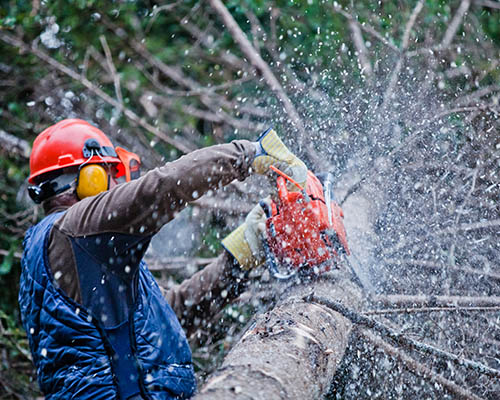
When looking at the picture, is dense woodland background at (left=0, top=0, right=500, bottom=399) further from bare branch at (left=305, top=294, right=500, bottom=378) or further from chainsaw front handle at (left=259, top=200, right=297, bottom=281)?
bare branch at (left=305, top=294, right=500, bottom=378)

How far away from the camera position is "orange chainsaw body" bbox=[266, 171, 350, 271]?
7.54ft

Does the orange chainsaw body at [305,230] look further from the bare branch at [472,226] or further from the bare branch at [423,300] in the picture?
the bare branch at [472,226]

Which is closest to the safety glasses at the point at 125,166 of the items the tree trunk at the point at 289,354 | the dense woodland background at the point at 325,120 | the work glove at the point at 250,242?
the work glove at the point at 250,242

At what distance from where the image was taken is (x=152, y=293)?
2283mm

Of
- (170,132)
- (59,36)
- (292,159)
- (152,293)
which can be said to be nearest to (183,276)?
(170,132)

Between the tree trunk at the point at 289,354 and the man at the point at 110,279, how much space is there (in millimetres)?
478

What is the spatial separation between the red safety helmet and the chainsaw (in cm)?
82

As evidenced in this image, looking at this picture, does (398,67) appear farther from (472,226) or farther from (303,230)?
(303,230)

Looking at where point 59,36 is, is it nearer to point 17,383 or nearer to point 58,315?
point 17,383

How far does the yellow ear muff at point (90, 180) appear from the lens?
227cm

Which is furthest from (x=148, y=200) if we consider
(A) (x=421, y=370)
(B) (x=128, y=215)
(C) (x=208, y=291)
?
(A) (x=421, y=370)

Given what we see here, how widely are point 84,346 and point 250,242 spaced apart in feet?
3.09

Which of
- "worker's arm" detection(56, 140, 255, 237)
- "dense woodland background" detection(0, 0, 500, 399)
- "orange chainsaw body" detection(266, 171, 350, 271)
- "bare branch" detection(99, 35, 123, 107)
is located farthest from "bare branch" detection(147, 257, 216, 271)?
"worker's arm" detection(56, 140, 255, 237)

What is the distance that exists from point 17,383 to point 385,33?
4431mm
